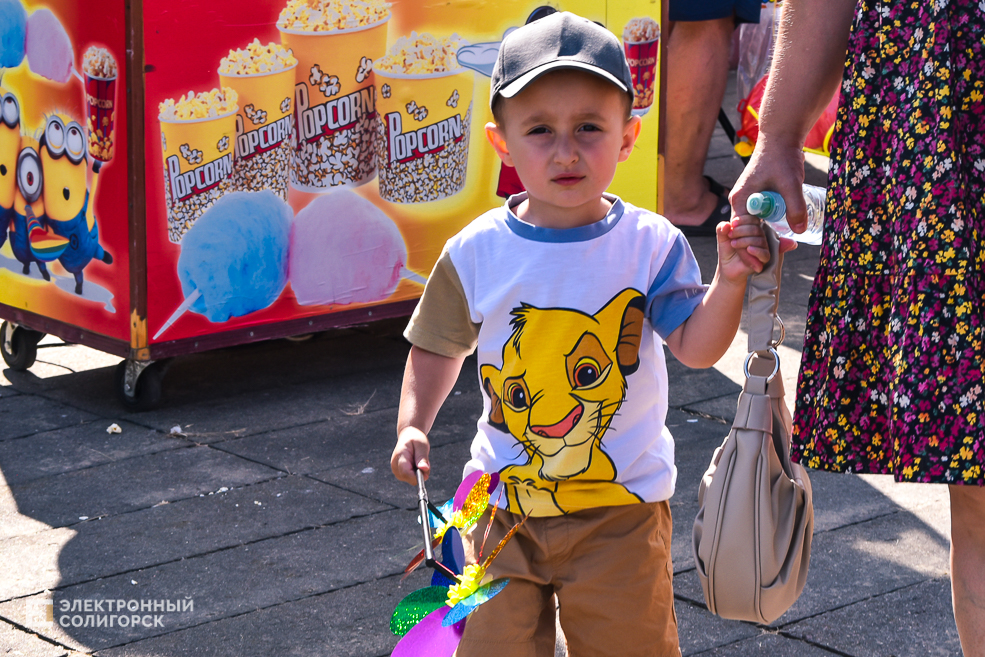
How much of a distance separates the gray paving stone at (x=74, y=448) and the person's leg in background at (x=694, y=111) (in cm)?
371

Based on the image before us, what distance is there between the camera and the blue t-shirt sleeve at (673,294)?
2.17 meters

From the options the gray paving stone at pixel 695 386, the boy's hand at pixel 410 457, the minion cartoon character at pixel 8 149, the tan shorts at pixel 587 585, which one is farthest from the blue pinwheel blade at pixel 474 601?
the minion cartoon character at pixel 8 149

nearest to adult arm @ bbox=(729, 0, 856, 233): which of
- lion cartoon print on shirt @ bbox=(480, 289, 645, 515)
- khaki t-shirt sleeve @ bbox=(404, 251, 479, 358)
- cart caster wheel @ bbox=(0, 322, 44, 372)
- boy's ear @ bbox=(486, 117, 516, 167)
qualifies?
lion cartoon print on shirt @ bbox=(480, 289, 645, 515)

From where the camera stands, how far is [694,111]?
7059 millimetres

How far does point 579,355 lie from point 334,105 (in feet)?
8.88

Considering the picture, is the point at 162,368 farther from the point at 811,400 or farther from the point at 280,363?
the point at 811,400

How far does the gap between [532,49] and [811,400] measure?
79 cm

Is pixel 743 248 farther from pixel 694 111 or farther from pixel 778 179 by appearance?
pixel 694 111

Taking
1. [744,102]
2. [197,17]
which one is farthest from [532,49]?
[744,102]

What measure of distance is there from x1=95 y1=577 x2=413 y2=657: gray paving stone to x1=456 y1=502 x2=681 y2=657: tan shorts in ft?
2.60

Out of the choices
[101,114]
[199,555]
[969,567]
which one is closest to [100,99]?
[101,114]

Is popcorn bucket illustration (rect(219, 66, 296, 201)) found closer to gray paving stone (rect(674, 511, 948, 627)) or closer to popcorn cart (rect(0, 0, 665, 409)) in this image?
popcorn cart (rect(0, 0, 665, 409))

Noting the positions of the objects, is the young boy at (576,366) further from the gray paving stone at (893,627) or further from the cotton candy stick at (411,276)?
the cotton candy stick at (411,276)

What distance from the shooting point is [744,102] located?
24.1ft
